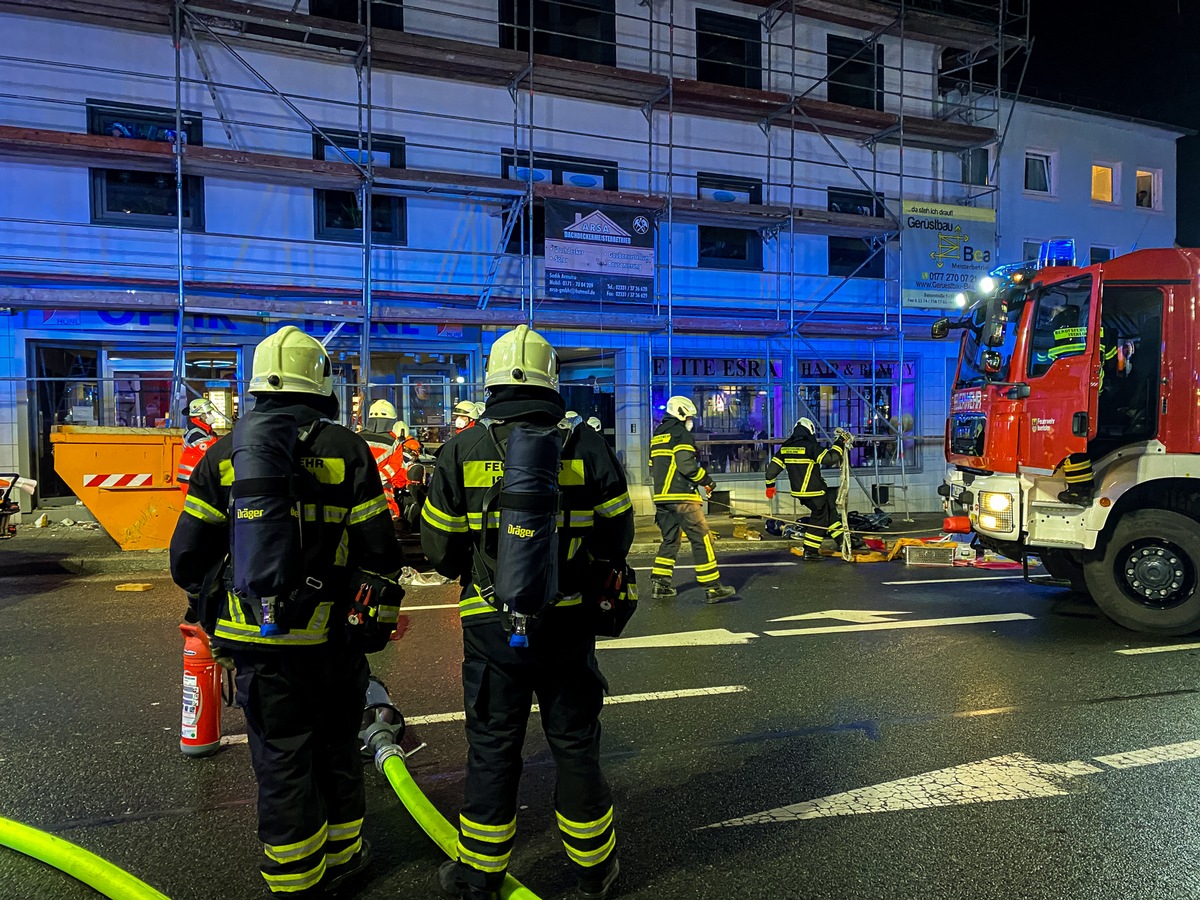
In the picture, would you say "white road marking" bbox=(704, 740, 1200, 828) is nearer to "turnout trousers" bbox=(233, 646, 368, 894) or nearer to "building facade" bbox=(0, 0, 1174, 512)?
"turnout trousers" bbox=(233, 646, 368, 894)

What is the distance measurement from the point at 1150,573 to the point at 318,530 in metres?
6.54

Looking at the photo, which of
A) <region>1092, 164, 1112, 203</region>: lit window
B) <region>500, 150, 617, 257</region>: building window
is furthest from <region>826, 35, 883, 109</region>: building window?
<region>1092, 164, 1112, 203</region>: lit window

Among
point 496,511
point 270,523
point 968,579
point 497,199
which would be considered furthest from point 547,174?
point 270,523

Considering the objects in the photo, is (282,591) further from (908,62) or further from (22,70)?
(908,62)

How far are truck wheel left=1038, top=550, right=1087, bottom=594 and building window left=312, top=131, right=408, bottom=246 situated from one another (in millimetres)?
10335

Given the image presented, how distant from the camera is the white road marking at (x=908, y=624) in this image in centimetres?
673

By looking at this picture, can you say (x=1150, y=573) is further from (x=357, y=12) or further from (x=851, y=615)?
(x=357, y=12)

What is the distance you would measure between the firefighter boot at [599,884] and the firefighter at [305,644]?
33.2 inches

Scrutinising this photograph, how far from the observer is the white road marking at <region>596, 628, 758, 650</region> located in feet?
20.7

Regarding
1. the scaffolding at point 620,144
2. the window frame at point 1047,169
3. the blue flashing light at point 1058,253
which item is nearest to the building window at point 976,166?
the scaffolding at point 620,144

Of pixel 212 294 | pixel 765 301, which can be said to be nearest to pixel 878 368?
pixel 765 301

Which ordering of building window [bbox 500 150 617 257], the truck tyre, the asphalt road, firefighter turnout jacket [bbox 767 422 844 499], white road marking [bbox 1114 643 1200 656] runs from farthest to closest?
building window [bbox 500 150 617 257], firefighter turnout jacket [bbox 767 422 844 499], the truck tyre, white road marking [bbox 1114 643 1200 656], the asphalt road

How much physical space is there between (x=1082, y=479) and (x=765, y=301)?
9.72 m

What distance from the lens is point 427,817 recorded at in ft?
11.0
